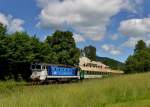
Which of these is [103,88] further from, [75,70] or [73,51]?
[73,51]

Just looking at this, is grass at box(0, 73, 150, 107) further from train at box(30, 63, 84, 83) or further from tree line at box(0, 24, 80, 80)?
tree line at box(0, 24, 80, 80)

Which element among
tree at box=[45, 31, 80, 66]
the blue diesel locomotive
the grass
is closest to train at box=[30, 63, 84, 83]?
the blue diesel locomotive

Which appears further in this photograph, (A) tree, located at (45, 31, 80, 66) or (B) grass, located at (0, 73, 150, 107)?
(A) tree, located at (45, 31, 80, 66)

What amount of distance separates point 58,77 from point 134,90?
4114 centimetres

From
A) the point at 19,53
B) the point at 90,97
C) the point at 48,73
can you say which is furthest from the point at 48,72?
the point at 90,97

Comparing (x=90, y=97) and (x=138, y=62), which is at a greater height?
(x=138, y=62)

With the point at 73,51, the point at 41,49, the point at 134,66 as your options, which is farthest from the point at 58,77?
the point at 134,66

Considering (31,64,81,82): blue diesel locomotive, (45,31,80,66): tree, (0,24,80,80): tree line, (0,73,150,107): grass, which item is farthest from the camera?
(45,31,80,66): tree

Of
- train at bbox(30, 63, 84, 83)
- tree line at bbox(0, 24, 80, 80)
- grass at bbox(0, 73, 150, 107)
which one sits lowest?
grass at bbox(0, 73, 150, 107)

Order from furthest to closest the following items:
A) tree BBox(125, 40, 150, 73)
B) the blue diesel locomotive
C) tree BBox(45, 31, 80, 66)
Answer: tree BBox(125, 40, 150, 73)
tree BBox(45, 31, 80, 66)
the blue diesel locomotive

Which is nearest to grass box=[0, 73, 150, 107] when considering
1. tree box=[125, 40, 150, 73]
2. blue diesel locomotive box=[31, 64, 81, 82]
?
blue diesel locomotive box=[31, 64, 81, 82]

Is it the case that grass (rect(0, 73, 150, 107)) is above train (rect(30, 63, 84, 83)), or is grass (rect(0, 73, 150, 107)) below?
below

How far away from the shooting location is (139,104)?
13.3 metres

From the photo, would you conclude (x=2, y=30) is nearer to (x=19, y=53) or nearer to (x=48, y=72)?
(x=19, y=53)
